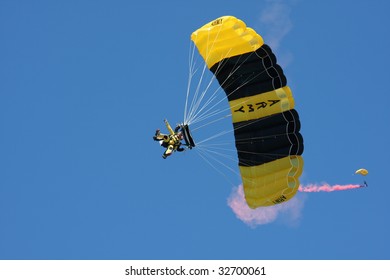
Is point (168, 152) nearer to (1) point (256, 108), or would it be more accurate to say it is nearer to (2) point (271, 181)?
(1) point (256, 108)

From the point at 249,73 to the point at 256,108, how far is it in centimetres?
119

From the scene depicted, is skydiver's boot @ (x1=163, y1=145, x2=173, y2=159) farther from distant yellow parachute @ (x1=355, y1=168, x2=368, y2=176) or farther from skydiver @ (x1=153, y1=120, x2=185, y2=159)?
distant yellow parachute @ (x1=355, y1=168, x2=368, y2=176)

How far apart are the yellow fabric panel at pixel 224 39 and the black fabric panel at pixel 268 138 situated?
2392 mm

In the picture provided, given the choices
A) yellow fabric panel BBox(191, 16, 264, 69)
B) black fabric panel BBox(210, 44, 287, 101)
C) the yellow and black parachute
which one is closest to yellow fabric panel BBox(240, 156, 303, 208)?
the yellow and black parachute

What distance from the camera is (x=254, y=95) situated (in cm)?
3556

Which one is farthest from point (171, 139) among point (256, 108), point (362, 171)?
point (362, 171)

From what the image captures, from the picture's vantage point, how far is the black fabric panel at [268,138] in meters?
35.5

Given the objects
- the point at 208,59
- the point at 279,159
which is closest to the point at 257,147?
the point at 279,159

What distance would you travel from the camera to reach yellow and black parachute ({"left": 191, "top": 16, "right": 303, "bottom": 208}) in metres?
35.0

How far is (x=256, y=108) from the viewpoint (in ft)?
117

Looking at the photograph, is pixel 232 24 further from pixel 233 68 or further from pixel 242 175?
pixel 242 175

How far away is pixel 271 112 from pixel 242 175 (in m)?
2.50

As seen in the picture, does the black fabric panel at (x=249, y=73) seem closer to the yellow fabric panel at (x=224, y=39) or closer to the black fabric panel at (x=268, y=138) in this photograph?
the yellow fabric panel at (x=224, y=39)

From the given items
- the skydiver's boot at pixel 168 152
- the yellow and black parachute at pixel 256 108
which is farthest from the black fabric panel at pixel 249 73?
the skydiver's boot at pixel 168 152
